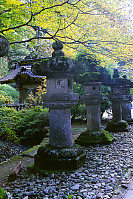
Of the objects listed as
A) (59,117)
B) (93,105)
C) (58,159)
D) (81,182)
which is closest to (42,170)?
(58,159)

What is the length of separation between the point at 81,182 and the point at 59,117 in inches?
55.2

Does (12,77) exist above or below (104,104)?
above

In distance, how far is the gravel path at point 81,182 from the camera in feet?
8.61

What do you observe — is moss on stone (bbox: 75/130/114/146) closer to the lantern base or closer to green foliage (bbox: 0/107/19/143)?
the lantern base

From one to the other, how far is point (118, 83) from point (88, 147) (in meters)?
4.24

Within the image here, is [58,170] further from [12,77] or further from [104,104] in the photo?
[12,77]

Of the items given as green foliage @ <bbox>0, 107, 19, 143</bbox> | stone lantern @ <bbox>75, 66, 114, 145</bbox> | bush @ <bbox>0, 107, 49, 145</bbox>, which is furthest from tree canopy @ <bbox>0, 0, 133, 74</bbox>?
bush @ <bbox>0, 107, 49, 145</bbox>

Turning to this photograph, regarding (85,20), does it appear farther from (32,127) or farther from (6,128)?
(32,127)

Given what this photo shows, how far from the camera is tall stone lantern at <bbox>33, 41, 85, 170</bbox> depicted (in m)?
3.57

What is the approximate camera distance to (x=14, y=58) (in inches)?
806

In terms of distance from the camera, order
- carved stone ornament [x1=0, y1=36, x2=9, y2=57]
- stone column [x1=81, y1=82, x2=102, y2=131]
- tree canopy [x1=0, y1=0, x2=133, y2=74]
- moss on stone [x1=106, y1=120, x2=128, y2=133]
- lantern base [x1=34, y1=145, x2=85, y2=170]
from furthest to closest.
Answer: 1. moss on stone [x1=106, y1=120, x2=128, y2=133]
2. stone column [x1=81, y1=82, x2=102, y2=131]
3. tree canopy [x1=0, y1=0, x2=133, y2=74]
4. lantern base [x1=34, y1=145, x2=85, y2=170]
5. carved stone ornament [x1=0, y1=36, x2=9, y2=57]

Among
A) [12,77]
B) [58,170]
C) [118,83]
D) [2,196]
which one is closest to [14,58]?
[12,77]

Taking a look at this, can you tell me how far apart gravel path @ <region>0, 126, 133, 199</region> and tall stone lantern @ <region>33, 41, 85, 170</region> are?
0.86 ft

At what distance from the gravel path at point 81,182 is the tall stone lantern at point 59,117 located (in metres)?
0.26
